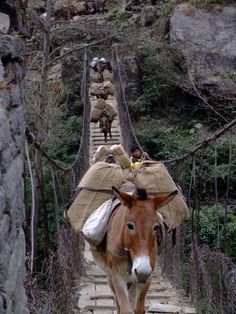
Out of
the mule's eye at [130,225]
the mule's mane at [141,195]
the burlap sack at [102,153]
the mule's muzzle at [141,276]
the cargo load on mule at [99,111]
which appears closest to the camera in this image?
the mule's muzzle at [141,276]

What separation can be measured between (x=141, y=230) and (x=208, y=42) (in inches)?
480

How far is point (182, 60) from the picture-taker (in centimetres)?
1421

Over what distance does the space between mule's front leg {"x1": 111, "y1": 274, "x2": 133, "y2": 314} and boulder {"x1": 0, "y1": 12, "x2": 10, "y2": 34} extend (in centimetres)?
159

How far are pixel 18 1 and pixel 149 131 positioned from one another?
10.6 m

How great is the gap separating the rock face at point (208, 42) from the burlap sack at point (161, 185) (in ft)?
33.3

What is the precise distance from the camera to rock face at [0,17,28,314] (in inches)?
61.3

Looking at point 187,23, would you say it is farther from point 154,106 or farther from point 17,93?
point 17,93

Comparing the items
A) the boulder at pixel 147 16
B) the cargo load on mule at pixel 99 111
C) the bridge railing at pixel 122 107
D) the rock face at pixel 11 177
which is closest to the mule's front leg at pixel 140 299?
the rock face at pixel 11 177

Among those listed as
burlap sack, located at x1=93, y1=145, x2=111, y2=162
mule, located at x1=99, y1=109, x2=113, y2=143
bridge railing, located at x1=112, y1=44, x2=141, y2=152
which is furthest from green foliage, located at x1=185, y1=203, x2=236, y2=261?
burlap sack, located at x1=93, y1=145, x2=111, y2=162

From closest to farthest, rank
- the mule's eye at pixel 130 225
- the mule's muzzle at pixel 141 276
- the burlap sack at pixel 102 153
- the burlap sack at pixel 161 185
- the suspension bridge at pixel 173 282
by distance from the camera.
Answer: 1. the mule's muzzle at pixel 141 276
2. the mule's eye at pixel 130 225
3. the burlap sack at pixel 161 185
4. the suspension bridge at pixel 173 282
5. the burlap sack at pixel 102 153

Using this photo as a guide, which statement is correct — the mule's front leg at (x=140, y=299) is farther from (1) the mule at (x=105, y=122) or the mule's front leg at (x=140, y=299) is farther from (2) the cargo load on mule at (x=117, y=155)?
(1) the mule at (x=105, y=122)

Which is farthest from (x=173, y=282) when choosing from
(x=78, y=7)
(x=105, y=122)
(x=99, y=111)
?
(x=78, y=7)

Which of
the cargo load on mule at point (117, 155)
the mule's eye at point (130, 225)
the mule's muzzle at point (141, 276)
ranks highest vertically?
the cargo load on mule at point (117, 155)

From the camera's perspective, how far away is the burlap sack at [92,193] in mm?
3504
